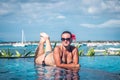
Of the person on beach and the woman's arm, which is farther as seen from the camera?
the woman's arm

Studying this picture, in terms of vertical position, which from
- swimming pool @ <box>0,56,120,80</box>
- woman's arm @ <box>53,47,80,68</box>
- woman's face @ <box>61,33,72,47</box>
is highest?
woman's face @ <box>61,33,72,47</box>

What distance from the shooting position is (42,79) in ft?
31.7

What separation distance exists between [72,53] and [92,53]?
19825mm

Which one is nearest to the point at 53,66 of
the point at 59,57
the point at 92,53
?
the point at 59,57

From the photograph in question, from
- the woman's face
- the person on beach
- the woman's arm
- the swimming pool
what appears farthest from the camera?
the woman's arm

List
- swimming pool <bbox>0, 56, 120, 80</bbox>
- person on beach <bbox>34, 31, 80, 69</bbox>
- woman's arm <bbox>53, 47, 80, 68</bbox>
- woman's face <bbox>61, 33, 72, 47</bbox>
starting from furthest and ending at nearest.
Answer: woman's arm <bbox>53, 47, 80, 68</bbox> < person on beach <bbox>34, 31, 80, 69</bbox> < woman's face <bbox>61, 33, 72, 47</bbox> < swimming pool <bbox>0, 56, 120, 80</bbox>

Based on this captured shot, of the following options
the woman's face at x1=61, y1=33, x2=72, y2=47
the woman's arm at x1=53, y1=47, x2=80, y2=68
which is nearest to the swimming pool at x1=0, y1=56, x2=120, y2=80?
the woman's arm at x1=53, y1=47, x2=80, y2=68

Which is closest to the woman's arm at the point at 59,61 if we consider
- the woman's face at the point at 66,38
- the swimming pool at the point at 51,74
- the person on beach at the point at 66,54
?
the person on beach at the point at 66,54

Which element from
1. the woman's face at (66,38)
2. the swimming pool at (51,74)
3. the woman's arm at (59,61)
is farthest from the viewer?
the woman's arm at (59,61)

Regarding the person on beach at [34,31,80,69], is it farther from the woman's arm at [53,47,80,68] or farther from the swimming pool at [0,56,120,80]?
the swimming pool at [0,56,120,80]

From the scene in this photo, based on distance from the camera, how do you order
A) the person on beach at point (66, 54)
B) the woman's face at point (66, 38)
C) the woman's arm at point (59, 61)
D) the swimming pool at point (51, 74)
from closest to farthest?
the swimming pool at point (51, 74)
the woman's face at point (66, 38)
the person on beach at point (66, 54)
the woman's arm at point (59, 61)

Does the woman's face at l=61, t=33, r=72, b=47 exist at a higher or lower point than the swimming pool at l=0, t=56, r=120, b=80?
higher

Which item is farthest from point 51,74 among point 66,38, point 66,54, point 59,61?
point 66,38

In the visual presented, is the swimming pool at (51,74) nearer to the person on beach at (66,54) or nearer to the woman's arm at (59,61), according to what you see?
the woman's arm at (59,61)
